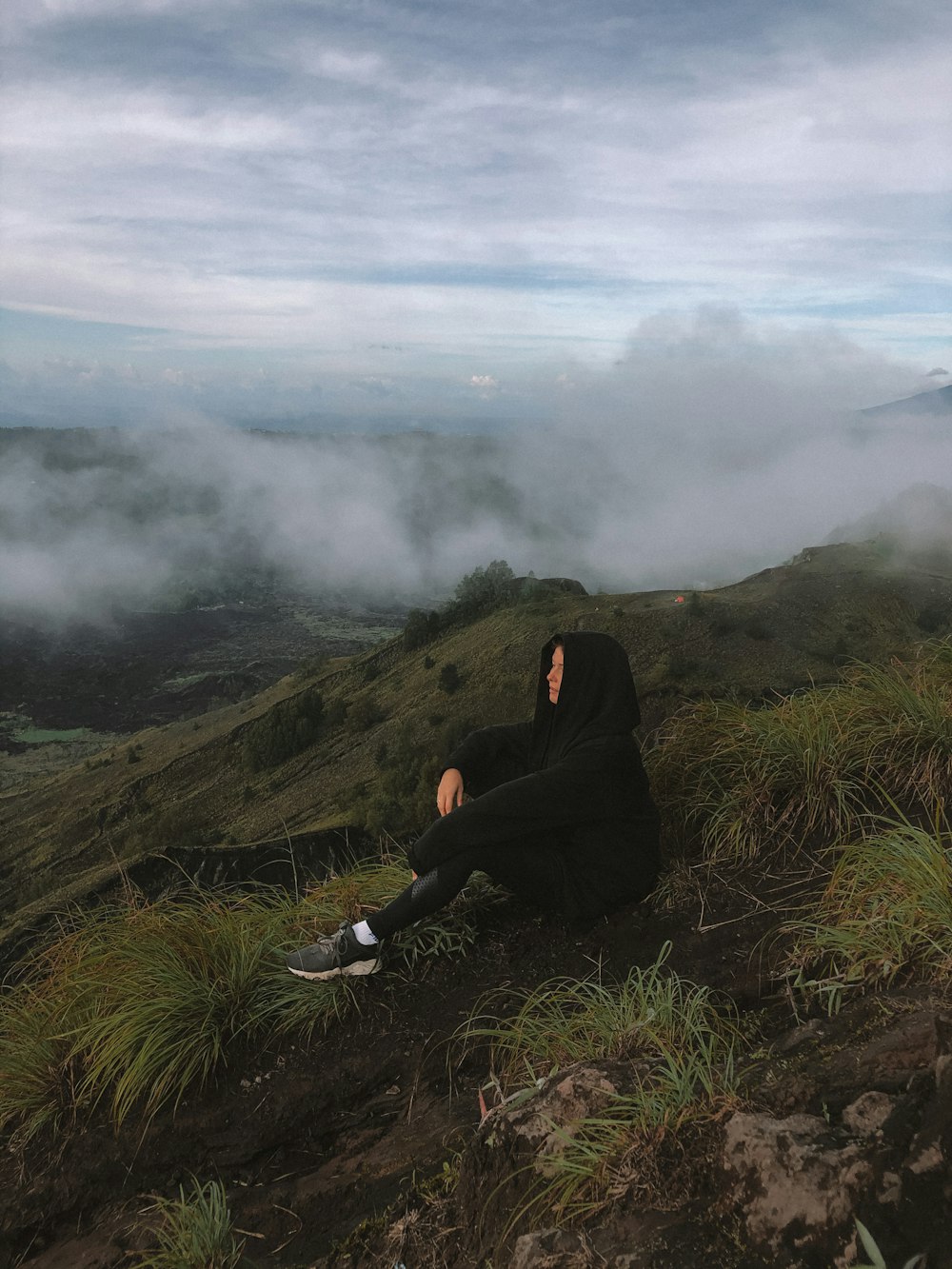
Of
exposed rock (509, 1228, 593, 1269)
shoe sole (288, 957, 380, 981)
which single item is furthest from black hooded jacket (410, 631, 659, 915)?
exposed rock (509, 1228, 593, 1269)

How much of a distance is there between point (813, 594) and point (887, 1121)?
2880cm

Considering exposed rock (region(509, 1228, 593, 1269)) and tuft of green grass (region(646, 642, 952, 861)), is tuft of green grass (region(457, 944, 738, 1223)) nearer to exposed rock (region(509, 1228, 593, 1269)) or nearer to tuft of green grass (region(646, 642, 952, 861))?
exposed rock (region(509, 1228, 593, 1269))

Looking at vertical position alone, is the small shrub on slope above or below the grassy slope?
above

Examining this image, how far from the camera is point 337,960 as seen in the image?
13.9 ft

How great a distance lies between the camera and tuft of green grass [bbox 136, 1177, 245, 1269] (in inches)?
111

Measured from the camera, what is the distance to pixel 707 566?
7579 inches

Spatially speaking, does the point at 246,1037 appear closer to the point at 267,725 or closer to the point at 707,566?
the point at 267,725

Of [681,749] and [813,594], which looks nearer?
[681,749]

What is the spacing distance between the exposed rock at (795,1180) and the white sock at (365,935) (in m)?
2.33

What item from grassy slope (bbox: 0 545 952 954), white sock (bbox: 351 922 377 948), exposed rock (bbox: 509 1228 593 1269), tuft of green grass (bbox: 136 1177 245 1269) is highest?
exposed rock (bbox: 509 1228 593 1269)

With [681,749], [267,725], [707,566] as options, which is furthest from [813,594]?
[707,566]

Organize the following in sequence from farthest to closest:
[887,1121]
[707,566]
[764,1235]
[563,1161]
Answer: [707,566]
[563,1161]
[887,1121]
[764,1235]

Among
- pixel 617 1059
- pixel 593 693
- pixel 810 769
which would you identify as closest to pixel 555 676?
pixel 593 693

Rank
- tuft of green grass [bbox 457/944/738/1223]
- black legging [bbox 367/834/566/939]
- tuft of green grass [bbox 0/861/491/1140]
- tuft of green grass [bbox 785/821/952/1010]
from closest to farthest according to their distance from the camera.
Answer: tuft of green grass [bbox 457/944/738/1223]
tuft of green grass [bbox 785/821/952/1010]
tuft of green grass [bbox 0/861/491/1140]
black legging [bbox 367/834/566/939]
